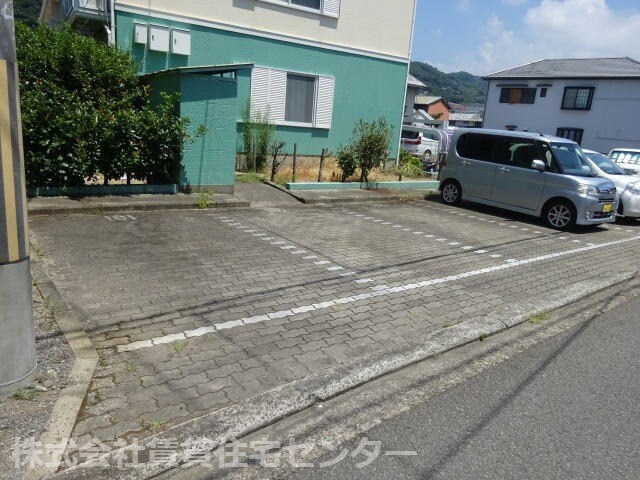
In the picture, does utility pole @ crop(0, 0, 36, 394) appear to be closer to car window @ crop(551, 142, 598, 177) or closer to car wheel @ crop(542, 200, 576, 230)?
car wheel @ crop(542, 200, 576, 230)

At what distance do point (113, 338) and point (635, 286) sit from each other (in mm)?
6532

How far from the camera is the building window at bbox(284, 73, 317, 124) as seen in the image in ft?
44.8

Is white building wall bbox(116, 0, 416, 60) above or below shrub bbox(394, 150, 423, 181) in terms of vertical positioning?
above

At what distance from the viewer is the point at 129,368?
3.47 metres

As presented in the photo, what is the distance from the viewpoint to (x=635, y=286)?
21.3 ft

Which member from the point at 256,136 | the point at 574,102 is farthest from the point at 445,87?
the point at 256,136

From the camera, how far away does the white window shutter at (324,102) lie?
14.0 meters

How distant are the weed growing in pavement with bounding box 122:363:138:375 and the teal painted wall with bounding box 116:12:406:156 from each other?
9.46 m

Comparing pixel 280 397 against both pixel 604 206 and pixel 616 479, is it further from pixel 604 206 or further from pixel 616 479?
pixel 604 206

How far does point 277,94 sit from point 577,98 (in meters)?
30.1

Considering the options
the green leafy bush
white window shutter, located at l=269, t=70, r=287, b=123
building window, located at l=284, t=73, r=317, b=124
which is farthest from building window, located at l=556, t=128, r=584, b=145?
the green leafy bush

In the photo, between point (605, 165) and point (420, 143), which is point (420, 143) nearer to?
point (420, 143)

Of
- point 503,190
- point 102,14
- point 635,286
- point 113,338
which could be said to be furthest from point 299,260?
point 102,14

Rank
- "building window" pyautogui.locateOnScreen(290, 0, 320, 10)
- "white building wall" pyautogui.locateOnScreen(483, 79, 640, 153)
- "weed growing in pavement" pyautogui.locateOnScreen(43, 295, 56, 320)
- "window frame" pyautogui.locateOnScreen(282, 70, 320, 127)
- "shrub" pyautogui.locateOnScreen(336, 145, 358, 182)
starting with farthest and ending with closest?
"white building wall" pyautogui.locateOnScreen(483, 79, 640, 153)
"window frame" pyautogui.locateOnScreen(282, 70, 320, 127)
"building window" pyautogui.locateOnScreen(290, 0, 320, 10)
"shrub" pyautogui.locateOnScreen(336, 145, 358, 182)
"weed growing in pavement" pyautogui.locateOnScreen(43, 295, 56, 320)
